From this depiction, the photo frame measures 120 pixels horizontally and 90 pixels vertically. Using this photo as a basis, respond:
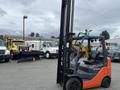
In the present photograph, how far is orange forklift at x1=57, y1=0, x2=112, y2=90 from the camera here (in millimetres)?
9164

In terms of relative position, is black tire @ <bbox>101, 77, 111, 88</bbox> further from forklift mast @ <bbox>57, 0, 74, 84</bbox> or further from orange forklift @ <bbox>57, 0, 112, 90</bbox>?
forklift mast @ <bbox>57, 0, 74, 84</bbox>

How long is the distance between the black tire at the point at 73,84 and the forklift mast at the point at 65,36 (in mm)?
368

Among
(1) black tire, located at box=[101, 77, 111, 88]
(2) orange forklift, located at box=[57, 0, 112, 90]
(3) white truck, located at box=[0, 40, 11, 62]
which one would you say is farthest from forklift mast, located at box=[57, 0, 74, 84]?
(3) white truck, located at box=[0, 40, 11, 62]

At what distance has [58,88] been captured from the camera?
32.1 feet

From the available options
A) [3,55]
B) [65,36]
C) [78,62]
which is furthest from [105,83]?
[3,55]

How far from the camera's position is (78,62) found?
9.41 meters

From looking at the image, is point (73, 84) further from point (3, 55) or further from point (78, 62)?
point (3, 55)

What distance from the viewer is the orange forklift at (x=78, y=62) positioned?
30.1 ft

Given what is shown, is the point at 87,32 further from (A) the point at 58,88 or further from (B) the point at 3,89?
(B) the point at 3,89

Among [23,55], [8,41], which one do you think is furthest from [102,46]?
[8,41]

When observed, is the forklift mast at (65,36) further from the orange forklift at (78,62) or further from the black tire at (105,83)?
the black tire at (105,83)

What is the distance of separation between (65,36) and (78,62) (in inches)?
43.3

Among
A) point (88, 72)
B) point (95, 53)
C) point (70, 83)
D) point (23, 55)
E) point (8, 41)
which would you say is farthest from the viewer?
point (8, 41)

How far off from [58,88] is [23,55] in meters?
15.0
